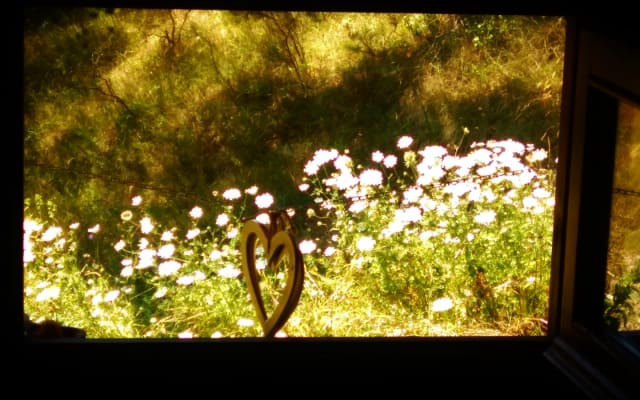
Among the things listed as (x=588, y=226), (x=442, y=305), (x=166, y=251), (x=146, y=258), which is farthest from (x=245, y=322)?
(x=588, y=226)

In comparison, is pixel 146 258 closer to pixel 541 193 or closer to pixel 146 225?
pixel 146 225

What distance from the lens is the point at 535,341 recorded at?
1998mm

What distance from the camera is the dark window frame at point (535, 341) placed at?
173 centimetres

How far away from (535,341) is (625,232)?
0.37m

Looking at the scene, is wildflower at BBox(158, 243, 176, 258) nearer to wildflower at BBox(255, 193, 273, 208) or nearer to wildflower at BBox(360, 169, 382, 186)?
wildflower at BBox(255, 193, 273, 208)

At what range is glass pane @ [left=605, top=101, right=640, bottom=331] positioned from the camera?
5.78 ft

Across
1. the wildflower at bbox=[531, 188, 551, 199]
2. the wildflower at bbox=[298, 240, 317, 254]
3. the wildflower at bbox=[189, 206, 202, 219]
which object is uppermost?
the wildflower at bbox=[531, 188, 551, 199]

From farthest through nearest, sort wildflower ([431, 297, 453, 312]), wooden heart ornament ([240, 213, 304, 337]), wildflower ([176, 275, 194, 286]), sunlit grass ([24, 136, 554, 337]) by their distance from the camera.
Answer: wildflower ([176, 275, 194, 286])
sunlit grass ([24, 136, 554, 337])
wildflower ([431, 297, 453, 312])
wooden heart ornament ([240, 213, 304, 337])

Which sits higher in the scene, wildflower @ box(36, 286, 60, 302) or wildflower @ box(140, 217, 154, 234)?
wildflower @ box(140, 217, 154, 234)

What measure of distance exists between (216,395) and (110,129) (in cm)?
225

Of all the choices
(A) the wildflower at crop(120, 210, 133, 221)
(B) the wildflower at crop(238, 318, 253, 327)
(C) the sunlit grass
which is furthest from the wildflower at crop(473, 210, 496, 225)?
(A) the wildflower at crop(120, 210, 133, 221)

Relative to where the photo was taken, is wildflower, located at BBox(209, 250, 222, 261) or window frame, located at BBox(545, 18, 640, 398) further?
wildflower, located at BBox(209, 250, 222, 261)

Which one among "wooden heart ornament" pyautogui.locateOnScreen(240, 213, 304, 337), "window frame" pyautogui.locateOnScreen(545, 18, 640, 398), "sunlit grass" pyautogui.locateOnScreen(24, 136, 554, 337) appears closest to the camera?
"window frame" pyautogui.locateOnScreen(545, 18, 640, 398)

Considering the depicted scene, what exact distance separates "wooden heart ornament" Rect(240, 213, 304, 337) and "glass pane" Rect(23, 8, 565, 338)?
2.42 feet
